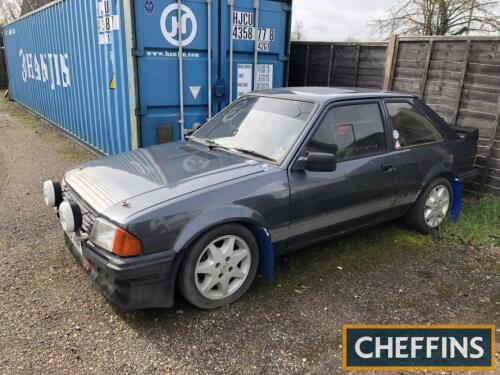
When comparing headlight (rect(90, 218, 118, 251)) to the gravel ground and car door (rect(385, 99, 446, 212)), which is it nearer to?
the gravel ground

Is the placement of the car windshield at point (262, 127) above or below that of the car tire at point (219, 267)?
above

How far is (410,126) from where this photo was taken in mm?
4410

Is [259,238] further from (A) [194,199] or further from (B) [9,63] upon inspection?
(B) [9,63]

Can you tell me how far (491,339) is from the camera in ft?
10.1

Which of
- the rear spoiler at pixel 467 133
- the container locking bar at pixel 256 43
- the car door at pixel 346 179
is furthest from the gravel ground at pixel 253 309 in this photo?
the container locking bar at pixel 256 43

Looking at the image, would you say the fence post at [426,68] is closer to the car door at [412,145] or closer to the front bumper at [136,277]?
the car door at [412,145]

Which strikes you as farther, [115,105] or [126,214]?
[115,105]

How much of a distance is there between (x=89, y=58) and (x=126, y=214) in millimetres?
5595

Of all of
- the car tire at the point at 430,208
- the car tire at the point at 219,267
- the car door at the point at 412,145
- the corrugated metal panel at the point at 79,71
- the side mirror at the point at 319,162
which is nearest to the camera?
the car tire at the point at 219,267

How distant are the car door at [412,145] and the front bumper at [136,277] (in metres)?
2.60

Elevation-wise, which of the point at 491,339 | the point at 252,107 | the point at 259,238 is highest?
the point at 252,107

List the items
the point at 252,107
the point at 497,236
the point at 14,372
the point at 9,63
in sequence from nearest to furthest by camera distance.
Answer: the point at 14,372 → the point at 252,107 → the point at 497,236 → the point at 9,63

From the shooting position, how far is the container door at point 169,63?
5750mm

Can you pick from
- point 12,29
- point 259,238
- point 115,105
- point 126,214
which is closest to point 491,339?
point 259,238
